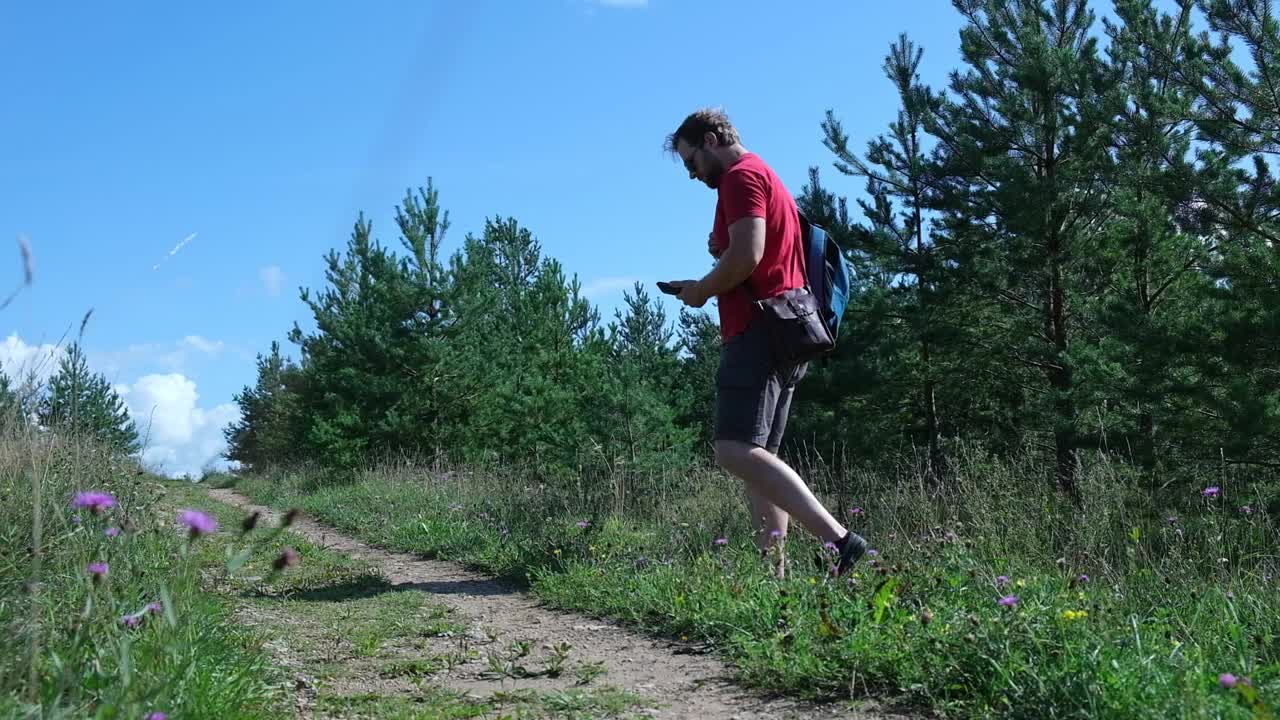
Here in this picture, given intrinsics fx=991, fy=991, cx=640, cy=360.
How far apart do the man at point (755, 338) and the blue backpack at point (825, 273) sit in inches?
3.5

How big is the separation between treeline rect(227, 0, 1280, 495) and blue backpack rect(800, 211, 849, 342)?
1.97 m

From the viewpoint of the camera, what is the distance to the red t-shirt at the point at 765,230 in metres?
4.03

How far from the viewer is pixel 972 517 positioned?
16.4ft

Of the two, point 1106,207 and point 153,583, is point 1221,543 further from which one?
point 1106,207

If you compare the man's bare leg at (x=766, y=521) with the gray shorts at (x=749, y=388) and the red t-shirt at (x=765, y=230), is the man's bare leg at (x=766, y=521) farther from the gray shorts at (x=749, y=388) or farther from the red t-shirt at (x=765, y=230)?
the red t-shirt at (x=765, y=230)

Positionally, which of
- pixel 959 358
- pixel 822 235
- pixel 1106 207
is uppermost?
pixel 1106 207

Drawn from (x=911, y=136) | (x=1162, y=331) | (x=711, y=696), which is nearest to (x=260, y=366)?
(x=911, y=136)

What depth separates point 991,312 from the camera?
14070 mm

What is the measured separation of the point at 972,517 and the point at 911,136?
416 inches

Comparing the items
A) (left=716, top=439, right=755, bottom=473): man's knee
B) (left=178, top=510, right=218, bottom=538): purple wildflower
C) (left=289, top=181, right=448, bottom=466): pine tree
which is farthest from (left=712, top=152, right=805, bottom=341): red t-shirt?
(left=289, top=181, right=448, bottom=466): pine tree

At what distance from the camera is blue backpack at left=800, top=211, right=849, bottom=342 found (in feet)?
14.0

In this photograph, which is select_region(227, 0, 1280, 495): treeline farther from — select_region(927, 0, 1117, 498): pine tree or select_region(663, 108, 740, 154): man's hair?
select_region(663, 108, 740, 154): man's hair

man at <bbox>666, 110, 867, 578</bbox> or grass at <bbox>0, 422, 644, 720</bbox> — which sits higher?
man at <bbox>666, 110, 867, 578</bbox>

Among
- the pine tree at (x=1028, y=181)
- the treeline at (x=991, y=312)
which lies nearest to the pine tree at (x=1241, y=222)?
the treeline at (x=991, y=312)
